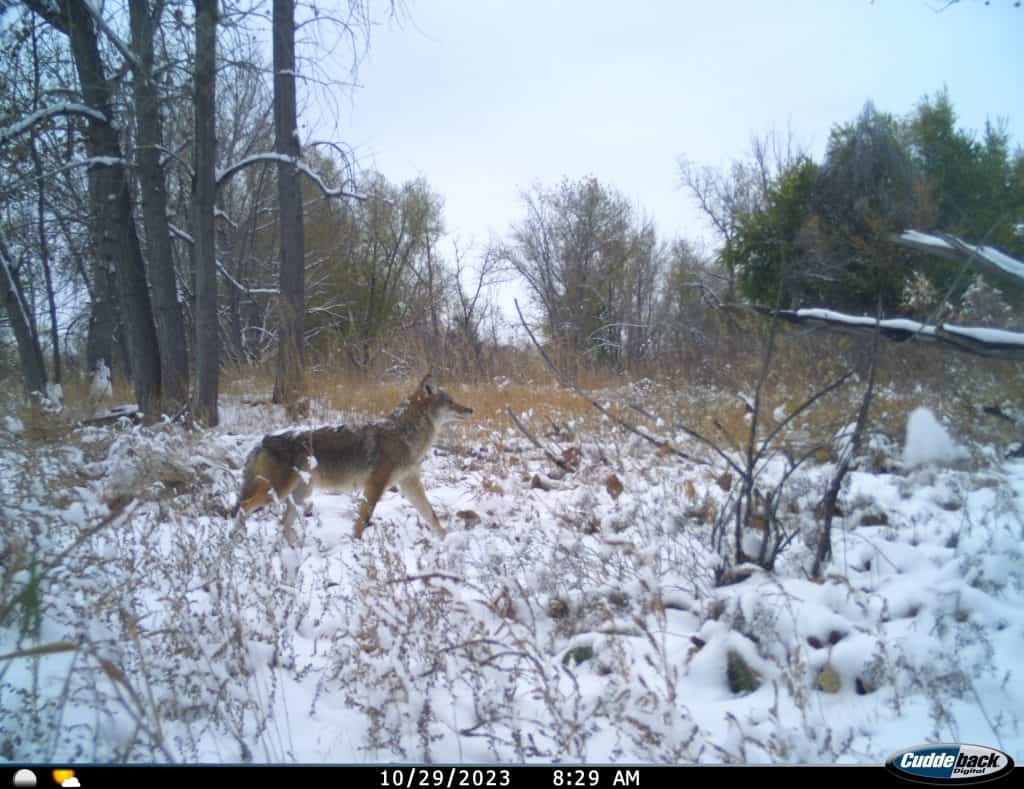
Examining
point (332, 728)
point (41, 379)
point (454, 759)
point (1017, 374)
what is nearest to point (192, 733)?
point (332, 728)

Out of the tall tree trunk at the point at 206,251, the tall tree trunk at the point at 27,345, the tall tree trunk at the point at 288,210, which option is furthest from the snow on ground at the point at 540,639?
the tall tree trunk at the point at 288,210

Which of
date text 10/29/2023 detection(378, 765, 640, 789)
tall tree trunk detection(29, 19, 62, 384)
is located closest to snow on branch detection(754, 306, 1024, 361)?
date text 10/29/2023 detection(378, 765, 640, 789)

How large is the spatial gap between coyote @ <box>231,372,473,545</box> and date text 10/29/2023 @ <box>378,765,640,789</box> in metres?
2.69

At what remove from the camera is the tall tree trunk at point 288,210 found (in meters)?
9.43

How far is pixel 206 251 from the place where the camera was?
8.75 meters

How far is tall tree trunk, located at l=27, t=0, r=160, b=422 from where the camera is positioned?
759 cm

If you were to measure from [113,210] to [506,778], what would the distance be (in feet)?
31.6

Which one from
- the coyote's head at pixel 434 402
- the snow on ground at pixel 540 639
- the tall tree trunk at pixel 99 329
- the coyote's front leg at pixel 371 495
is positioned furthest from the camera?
the tall tree trunk at pixel 99 329

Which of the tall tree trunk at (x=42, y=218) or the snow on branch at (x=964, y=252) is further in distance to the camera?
the tall tree trunk at (x=42, y=218)

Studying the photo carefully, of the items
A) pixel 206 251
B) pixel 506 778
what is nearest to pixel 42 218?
pixel 206 251

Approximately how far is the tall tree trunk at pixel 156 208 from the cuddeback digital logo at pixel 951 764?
9.43 metres

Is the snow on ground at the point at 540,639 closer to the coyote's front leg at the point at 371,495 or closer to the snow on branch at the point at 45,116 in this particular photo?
the coyote's front leg at the point at 371,495

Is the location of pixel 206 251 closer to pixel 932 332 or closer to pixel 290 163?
pixel 290 163

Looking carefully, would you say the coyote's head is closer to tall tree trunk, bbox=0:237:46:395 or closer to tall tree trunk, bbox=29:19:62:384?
tall tree trunk, bbox=29:19:62:384
